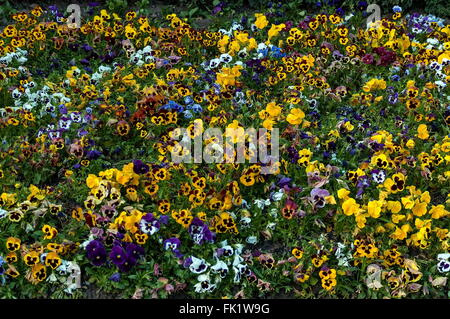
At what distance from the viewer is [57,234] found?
4.86 metres

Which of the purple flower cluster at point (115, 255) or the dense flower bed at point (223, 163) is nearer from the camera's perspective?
the purple flower cluster at point (115, 255)

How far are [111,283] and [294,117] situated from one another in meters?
2.29

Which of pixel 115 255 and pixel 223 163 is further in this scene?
pixel 223 163

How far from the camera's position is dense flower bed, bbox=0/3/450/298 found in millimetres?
4637

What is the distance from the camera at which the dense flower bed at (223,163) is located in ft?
15.2

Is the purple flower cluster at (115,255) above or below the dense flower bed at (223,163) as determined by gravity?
below

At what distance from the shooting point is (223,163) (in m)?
5.35

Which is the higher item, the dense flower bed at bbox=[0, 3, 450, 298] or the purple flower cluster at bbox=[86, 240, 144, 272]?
the dense flower bed at bbox=[0, 3, 450, 298]

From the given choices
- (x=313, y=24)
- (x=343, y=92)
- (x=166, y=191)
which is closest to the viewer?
(x=166, y=191)

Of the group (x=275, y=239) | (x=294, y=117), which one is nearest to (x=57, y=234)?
(x=275, y=239)

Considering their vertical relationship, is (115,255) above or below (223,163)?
below

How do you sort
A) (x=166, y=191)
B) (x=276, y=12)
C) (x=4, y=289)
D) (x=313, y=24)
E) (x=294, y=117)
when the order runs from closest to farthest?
(x=4, y=289) → (x=166, y=191) → (x=294, y=117) → (x=313, y=24) → (x=276, y=12)

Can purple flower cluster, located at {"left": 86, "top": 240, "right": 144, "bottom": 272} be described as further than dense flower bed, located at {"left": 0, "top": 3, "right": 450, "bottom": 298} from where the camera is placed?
No

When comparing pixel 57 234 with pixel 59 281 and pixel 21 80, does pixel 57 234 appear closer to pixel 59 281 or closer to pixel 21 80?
pixel 59 281
